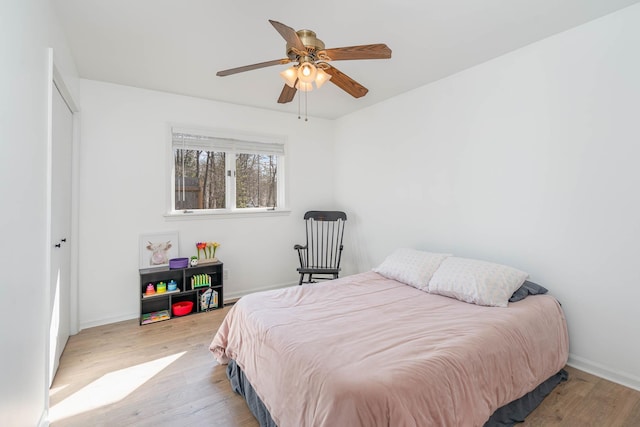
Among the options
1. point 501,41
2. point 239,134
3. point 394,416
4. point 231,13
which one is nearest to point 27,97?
point 231,13

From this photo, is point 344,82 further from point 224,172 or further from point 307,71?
point 224,172

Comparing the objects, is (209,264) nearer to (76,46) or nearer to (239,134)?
(239,134)

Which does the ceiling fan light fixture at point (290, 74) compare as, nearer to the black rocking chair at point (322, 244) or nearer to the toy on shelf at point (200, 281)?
the black rocking chair at point (322, 244)

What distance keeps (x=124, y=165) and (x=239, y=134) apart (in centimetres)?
134

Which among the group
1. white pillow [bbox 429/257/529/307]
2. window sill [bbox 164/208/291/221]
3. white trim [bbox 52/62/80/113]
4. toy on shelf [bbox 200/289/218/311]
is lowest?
toy on shelf [bbox 200/289/218/311]

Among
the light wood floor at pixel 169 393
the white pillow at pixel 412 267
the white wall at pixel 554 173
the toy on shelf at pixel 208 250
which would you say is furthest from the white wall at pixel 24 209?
the white wall at pixel 554 173

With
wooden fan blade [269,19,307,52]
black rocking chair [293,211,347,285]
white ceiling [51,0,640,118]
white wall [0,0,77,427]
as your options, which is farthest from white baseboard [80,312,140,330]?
wooden fan blade [269,19,307,52]

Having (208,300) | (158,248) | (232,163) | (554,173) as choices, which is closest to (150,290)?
(158,248)

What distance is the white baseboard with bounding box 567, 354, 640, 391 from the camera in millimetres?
2057

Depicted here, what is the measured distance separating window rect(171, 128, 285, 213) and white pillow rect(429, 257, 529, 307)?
2530mm

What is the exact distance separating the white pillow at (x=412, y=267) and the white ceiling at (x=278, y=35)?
1.77m

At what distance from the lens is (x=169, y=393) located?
2.05 m

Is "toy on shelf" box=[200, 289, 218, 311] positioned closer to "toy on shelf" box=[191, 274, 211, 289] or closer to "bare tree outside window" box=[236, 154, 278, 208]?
"toy on shelf" box=[191, 274, 211, 289]

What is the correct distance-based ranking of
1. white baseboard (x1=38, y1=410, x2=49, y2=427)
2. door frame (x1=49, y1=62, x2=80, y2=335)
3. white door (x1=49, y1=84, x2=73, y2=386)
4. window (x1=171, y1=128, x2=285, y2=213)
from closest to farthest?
white baseboard (x1=38, y1=410, x2=49, y2=427)
white door (x1=49, y1=84, x2=73, y2=386)
door frame (x1=49, y1=62, x2=80, y2=335)
window (x1=171, y1=128, x2=285, y2=213)
